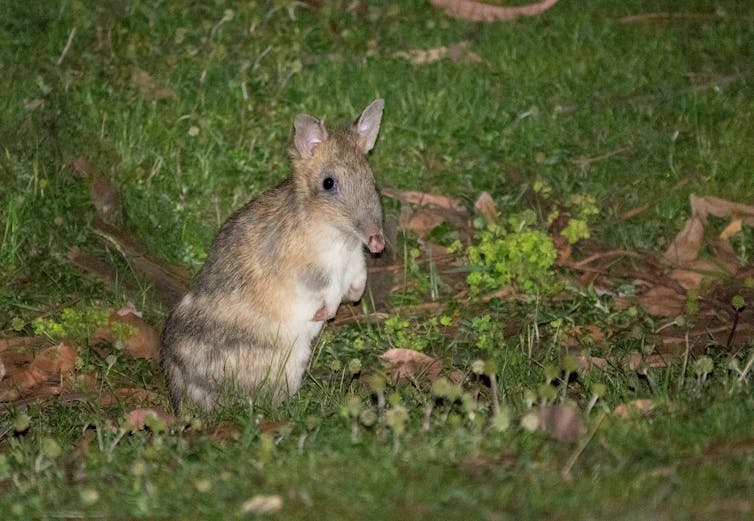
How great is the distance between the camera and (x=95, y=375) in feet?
27.7

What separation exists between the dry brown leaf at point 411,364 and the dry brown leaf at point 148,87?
3.31m

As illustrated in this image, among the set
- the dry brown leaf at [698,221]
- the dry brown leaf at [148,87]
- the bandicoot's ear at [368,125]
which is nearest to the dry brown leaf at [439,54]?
the dry brown leaf at [148,87]

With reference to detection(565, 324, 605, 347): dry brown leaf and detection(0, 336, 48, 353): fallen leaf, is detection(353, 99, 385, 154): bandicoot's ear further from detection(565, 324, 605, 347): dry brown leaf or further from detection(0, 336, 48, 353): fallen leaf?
Result: detection(0, 336, 48, 353): fallen leaf

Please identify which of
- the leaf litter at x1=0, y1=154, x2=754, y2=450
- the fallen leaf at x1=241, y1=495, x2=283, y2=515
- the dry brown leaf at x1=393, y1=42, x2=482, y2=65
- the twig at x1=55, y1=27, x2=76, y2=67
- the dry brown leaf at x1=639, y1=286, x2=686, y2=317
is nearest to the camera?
the fallen leaf at x1=241, y1=495, x2=283, y2=515

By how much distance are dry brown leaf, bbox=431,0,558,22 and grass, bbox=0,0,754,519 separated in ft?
0.41

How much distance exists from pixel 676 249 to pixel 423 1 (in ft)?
11.8

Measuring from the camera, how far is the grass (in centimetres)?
746

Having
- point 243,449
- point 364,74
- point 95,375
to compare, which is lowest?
point 95,375

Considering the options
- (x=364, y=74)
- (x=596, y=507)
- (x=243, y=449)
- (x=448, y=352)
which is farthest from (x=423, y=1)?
(x=596, y=507)

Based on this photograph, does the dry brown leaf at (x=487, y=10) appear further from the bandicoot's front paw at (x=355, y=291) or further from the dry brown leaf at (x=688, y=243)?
the bandicoot's front paw at (x=355, y=291)

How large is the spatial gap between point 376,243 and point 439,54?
3435mm

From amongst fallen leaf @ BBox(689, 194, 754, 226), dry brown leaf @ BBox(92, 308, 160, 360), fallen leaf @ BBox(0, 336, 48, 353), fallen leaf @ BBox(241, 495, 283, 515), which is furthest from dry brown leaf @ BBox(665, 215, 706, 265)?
fallen leaf @ BBox(241, 495, 283, 515)

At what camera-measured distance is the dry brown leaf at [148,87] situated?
10469 mm

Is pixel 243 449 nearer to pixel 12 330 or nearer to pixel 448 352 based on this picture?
pixel 448 352
